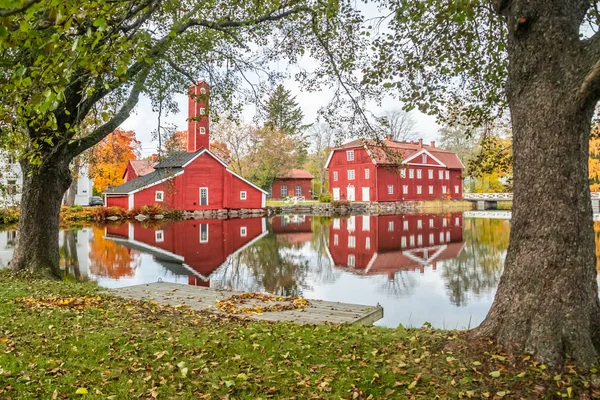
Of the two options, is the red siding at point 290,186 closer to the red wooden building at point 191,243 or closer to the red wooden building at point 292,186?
the red wooden building at point 292,186

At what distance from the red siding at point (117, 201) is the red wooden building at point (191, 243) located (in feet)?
19.0

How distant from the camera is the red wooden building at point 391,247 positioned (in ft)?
53.1

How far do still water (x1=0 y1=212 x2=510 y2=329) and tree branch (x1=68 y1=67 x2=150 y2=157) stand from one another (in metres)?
4.21

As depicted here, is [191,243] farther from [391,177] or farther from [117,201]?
[391,177]

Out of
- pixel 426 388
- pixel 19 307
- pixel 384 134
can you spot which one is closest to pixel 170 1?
pixel 384 134

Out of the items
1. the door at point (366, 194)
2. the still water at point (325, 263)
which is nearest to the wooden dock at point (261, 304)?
the still water at point (325, 263)

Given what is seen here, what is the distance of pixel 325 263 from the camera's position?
16719 millimetres

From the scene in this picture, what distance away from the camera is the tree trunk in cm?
962

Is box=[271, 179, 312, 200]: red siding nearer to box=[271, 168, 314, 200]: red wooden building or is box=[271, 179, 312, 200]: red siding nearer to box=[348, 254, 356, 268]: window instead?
box=[271, 168, 314, 200]: red wooden building

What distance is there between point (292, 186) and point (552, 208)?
53648 millimetres

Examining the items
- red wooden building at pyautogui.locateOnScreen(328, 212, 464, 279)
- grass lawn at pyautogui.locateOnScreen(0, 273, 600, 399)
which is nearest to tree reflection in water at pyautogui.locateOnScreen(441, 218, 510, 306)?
red wooden building at pyautogui.locateOnScreen(328, 212, 464, 279)

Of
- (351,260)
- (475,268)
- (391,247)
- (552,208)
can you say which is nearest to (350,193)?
(391,247)

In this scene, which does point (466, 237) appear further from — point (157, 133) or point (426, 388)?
point (426, 388)

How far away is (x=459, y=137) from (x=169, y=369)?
6277 cm
